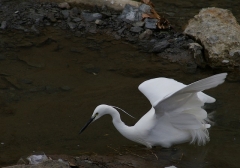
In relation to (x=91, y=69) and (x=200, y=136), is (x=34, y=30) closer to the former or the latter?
(x=91, y=69)

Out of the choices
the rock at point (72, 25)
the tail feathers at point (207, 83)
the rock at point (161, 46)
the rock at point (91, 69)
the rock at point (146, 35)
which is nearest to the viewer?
the tail feathers at point (207, 83)

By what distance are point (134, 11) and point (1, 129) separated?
141 inches

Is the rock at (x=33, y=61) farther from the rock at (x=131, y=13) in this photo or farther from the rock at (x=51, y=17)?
the rock at (x=131, y=13)

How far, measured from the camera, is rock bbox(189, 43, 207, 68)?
740 centimetres

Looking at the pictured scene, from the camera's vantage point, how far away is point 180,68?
7.35 m

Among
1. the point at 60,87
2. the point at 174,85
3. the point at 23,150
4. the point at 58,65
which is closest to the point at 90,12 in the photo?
the point at 58,65

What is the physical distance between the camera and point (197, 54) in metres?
7.45

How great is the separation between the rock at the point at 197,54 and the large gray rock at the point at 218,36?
0.21 feet

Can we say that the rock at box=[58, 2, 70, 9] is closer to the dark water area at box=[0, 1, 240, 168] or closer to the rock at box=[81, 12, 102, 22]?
the rock at box=[81, 12, 102, 22]

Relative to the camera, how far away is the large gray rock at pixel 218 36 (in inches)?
288

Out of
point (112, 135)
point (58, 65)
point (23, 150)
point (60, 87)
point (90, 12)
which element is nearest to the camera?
point (23, 150)

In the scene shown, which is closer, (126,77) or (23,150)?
(23,150)

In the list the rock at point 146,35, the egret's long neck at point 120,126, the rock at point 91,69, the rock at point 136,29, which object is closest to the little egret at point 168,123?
the egret's long neck at point 120,126

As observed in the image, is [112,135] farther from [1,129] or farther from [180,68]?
[180,68]
